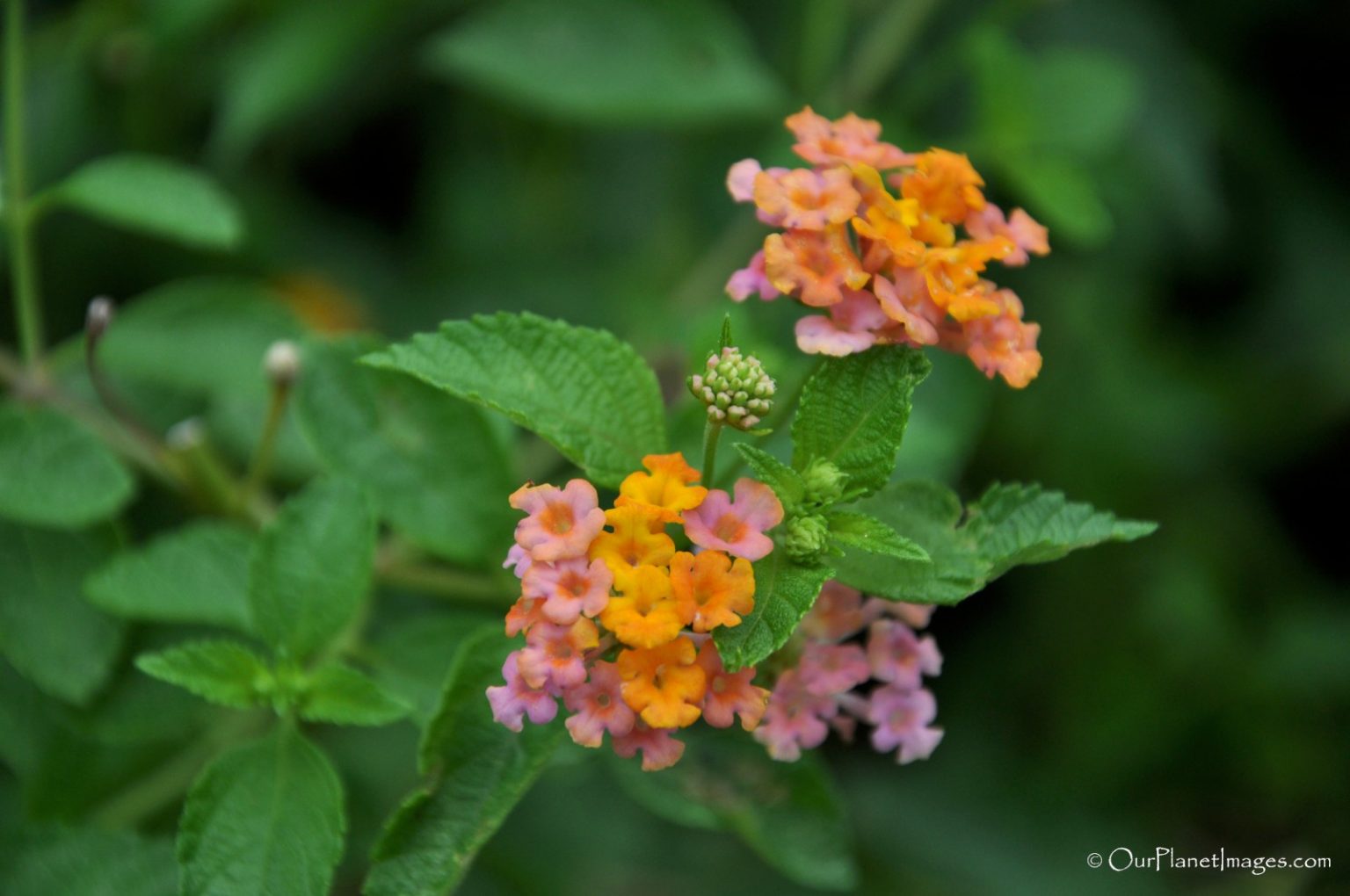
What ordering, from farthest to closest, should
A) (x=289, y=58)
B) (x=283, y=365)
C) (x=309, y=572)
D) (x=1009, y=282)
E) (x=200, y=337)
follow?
(x=1009, y=282), (x=289, y=58), (x=200, y=337), (x=283, y=365), (x=309, y=572)

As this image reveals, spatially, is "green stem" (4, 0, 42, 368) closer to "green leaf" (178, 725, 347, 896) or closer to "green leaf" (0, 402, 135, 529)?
"green leaf" (0, 402, 135, 529)

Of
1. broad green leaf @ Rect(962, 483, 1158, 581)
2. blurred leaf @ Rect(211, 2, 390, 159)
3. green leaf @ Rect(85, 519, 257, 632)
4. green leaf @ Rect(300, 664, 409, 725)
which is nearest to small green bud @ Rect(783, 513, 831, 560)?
broad green leaf @ Rect(962, 483, 1158, 581)

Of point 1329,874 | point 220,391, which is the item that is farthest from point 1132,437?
point 220,391

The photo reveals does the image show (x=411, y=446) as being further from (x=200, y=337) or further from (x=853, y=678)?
(x=853, y=678)

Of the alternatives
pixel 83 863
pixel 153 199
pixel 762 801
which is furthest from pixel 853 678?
pixel 153 199

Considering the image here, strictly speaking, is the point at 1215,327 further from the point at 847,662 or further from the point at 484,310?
the point at 847,662
